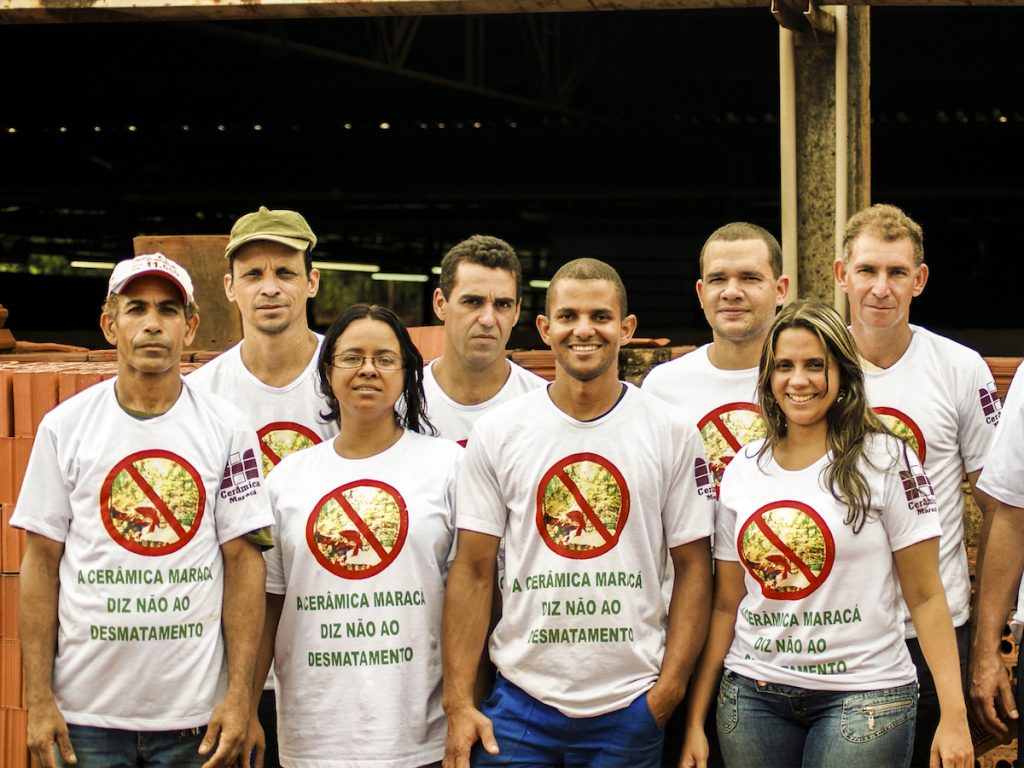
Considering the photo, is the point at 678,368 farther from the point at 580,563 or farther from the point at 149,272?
the point at 149,272

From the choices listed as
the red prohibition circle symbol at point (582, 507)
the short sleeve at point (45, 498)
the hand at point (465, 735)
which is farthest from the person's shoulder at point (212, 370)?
the hand at point (465, 735)

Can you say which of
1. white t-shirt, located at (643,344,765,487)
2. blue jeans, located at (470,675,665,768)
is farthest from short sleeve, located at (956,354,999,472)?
Answer: blue jeans, located at (470,675,665,768)

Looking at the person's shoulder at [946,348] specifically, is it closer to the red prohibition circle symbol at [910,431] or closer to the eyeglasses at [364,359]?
the red prohibition circle symbol at [910,431]

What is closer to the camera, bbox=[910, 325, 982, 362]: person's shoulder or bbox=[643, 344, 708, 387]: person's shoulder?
bbox=[910, 325, 982, 362]: person's shoulder

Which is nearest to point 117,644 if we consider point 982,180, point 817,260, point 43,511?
point 43,511

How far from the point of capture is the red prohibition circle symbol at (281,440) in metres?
4.23

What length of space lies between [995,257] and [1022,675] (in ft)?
55.1

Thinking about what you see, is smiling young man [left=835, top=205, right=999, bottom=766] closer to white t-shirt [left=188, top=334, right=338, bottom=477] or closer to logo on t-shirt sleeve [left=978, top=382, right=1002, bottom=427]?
logo on t-shirt sleeve [left=978, top=382, right=1002, bottom=427]

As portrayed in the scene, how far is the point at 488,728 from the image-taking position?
142 inches

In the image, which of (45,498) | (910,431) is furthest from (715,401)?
(45,498)

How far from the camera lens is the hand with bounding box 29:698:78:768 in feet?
11.5

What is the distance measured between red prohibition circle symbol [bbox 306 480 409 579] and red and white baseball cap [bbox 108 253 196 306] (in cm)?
80

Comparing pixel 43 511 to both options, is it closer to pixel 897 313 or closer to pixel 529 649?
pixel 529 649

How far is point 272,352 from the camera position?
14.3 ft
